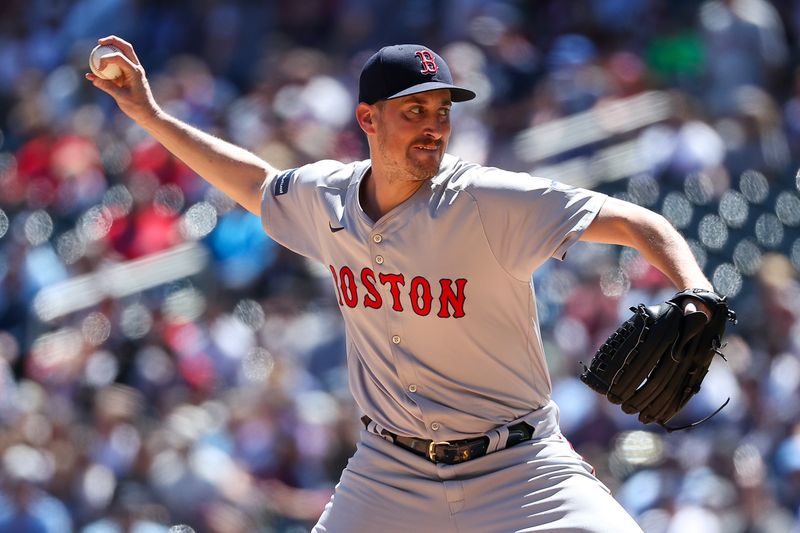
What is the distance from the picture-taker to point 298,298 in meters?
8.38

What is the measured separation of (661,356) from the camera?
11.1ft

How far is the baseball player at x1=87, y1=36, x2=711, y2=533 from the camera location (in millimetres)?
3514

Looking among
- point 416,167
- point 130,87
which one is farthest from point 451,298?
point 130,87

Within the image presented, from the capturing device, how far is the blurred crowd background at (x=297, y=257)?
7102mm

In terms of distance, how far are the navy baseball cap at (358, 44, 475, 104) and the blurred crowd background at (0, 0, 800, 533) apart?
3543 millimetres

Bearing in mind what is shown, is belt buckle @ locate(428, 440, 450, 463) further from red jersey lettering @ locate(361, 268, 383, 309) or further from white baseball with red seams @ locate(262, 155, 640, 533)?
red jersey lettering @ locate(361, 268, 383, 309)

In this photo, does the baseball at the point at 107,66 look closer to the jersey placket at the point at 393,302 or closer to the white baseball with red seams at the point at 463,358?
the white baseball with red seams at the point at 463,358

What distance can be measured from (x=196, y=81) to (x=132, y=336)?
277 cm

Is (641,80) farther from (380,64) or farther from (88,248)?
(380,64)

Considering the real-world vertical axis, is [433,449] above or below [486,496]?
above

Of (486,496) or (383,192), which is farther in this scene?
(383,192)

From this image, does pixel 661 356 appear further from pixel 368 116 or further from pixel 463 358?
pixel 368 116

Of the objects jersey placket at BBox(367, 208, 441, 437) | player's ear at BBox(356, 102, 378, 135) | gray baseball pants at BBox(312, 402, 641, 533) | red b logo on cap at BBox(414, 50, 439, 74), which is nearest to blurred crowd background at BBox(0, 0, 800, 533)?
gray baseball pants at BBox(312, 402, 641, 533)

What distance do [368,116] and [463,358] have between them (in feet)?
2.47
